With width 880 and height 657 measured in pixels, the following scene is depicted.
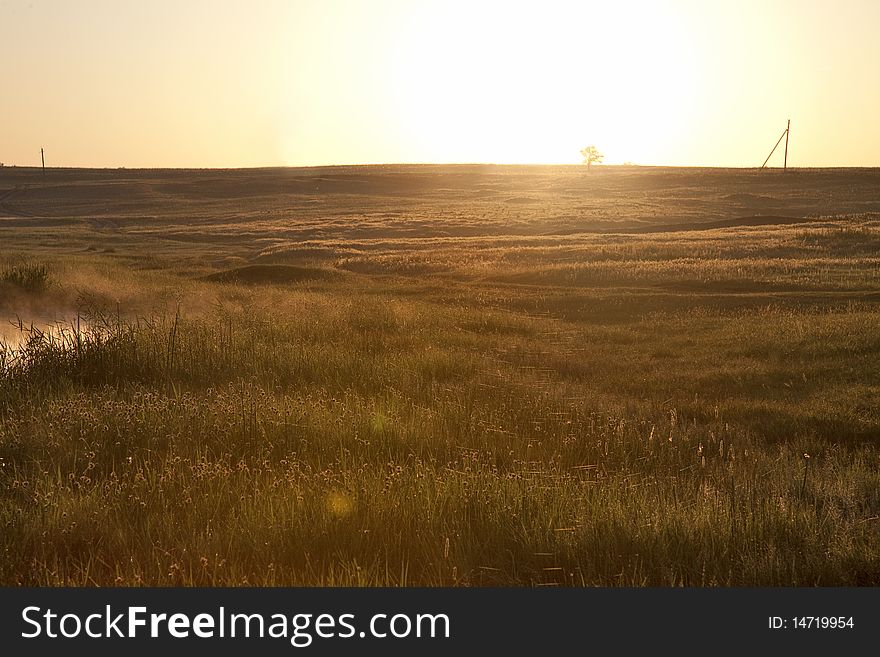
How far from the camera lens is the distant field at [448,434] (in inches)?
220

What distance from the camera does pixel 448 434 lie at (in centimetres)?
912

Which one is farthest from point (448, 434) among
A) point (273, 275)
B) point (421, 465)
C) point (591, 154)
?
point (591, 154)

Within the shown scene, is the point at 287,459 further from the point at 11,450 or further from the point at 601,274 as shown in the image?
the point at 601,274

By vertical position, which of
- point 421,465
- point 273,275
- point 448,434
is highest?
point 421,465

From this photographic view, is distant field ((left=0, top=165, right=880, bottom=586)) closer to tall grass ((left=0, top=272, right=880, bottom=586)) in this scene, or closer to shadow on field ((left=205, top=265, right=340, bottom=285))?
tall grass ((left=0, top=272, right=880, bottom=586))

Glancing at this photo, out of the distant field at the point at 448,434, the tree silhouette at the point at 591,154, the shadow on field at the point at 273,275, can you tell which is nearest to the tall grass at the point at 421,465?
the distant field at the point at 448,434

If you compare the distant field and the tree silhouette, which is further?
the tree silhouette

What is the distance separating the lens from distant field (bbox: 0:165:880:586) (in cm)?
559

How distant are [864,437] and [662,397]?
3.19m

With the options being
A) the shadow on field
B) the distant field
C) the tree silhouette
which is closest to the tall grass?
the distant field

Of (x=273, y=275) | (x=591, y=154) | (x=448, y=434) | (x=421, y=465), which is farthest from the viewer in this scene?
(x=591, y=154)

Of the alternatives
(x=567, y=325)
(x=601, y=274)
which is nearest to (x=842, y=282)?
(x=601, y=274)

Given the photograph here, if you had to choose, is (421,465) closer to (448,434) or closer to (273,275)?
(448,434)

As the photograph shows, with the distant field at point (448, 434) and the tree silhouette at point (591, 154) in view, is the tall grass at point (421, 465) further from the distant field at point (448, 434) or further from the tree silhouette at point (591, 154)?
the tree silhouette at point (591, 154)
